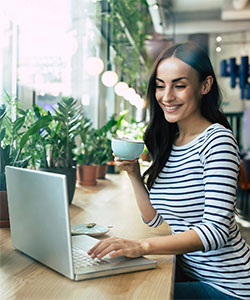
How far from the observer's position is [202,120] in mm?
1559

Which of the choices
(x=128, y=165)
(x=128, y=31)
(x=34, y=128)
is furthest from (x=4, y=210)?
(x=128, y=31)

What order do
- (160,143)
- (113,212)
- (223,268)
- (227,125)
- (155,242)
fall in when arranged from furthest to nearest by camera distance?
(113,212) → (160,143) → (227,125) → (223,268) → (155,242)

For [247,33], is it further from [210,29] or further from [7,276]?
[7,276]

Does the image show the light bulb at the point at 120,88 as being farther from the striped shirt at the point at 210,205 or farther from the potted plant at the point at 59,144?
the striped shirt at the point at 210,205

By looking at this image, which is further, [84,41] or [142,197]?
[84,41]

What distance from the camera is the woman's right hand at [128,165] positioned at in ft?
5.17

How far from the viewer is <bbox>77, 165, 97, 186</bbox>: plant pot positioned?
304cm

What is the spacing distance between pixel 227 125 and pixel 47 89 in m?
1.97

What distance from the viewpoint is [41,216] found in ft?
3.51

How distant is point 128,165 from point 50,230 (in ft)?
2.06

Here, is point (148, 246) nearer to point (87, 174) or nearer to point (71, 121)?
point (71, 121)

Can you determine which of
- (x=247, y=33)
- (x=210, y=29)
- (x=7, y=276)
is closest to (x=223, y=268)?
(x=7, y=276)

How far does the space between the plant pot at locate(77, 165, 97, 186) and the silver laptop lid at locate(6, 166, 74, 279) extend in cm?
174

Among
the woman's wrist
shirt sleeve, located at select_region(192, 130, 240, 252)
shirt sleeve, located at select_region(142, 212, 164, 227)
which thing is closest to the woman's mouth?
shirt sleeve, located at select_region(192, 130, 240, 252)
